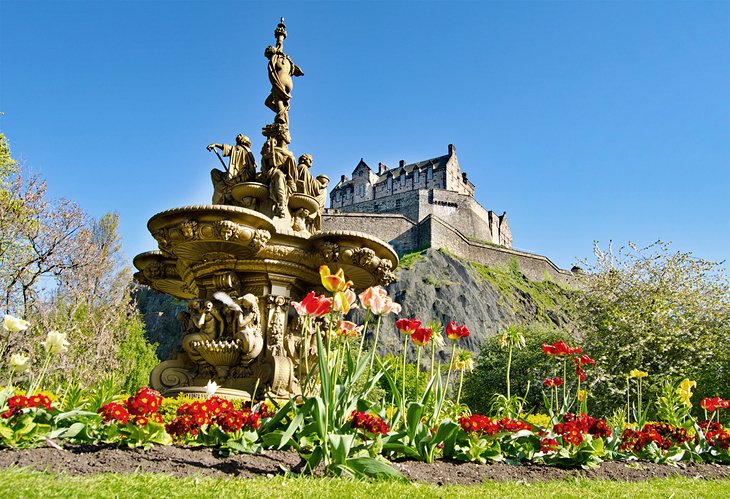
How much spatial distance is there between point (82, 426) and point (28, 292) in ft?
56.4

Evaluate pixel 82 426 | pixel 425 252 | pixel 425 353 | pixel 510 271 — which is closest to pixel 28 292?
pixel 82 426

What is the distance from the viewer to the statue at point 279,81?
10555mm

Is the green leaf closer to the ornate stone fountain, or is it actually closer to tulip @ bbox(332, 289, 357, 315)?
tulip @ bbox(332, 289, 357, 315)

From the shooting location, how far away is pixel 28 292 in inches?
735

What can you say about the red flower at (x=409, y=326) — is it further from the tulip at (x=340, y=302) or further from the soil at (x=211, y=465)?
the soil at (x=211, y=465)

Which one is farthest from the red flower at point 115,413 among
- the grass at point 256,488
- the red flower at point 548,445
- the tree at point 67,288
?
the tree at point 67,288

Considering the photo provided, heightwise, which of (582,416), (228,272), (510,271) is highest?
(510,271)

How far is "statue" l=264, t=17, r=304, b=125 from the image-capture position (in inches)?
416

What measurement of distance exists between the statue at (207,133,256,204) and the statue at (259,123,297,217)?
0.25 metres

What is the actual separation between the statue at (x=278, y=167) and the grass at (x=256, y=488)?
20.0ft

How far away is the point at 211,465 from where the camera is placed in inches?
141

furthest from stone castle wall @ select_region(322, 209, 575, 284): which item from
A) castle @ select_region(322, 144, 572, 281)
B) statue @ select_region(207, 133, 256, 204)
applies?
statue @ select_region(207, 133, 256, 204)

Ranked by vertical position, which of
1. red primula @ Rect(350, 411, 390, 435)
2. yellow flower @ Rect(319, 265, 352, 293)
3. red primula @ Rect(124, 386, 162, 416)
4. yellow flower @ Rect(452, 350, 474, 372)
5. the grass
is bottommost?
the grass

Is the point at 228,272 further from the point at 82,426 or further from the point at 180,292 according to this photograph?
the point at 82,426
